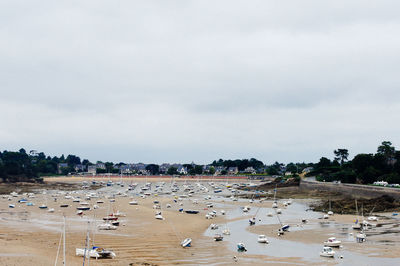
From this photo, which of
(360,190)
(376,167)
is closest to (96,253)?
(360,190)

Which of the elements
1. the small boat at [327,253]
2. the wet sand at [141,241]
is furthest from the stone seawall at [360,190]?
the small boat at [327,253]

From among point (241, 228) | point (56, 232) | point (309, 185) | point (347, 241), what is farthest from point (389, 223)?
point (309, 185)

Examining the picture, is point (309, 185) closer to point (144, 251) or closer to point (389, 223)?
point (389, 223)

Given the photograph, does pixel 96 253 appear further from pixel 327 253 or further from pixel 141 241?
pixel 327 253

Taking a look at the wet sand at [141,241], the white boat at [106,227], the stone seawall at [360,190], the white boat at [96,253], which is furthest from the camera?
the stone seawall at [360,190]

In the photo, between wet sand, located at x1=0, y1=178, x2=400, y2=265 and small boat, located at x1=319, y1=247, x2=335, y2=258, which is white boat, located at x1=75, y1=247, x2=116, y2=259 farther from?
small boat, located at x1=319, y1=247, x2=335, y2=258

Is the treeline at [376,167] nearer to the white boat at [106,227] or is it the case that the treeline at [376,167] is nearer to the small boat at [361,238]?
the small boat at [361,238]

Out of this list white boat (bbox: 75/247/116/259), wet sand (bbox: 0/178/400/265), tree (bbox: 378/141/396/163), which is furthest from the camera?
tree (bbox: 378/141/396/163)

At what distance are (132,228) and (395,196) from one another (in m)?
47.3

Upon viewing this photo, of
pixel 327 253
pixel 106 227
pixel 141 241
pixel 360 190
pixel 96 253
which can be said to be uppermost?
pixel 360 190

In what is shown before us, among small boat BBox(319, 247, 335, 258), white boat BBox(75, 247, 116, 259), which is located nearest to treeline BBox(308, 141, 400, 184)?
small boat BBox(319, 247, 335, 258)

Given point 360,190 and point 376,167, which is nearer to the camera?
point 360,190

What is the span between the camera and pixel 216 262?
111 ft

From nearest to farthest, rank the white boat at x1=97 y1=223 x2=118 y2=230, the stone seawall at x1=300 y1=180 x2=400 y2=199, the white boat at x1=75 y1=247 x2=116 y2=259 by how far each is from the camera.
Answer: the white boat at x1=75 y1=247 x2=116 y2=259, the white boat at x1=97 y1=223 x2=118 y2=230, the stone seawall at x1=300 y1=180 x2=400 y2=199
